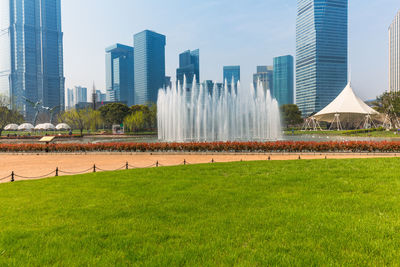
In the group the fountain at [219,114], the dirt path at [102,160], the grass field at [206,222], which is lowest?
the dirt path at [102,160]

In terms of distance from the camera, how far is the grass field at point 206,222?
3496 millimetres

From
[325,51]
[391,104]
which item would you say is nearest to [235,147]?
[391,104]

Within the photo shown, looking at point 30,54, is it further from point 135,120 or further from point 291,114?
point 291,114

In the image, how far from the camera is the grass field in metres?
3.50

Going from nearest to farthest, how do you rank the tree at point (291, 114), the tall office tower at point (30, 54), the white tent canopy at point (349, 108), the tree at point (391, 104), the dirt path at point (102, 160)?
the dirt path at point (102, 160)
the tree at point (391, 104)
the white tent canopy at point (349, 108)
the tree at point (291, 114)
the tall office tower at point (30, 54)

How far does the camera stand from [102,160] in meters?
16.6

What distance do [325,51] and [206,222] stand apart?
158 meters

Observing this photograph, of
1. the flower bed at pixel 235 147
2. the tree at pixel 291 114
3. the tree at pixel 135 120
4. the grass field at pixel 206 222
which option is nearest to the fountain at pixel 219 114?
the flower bed at pixel 235 147

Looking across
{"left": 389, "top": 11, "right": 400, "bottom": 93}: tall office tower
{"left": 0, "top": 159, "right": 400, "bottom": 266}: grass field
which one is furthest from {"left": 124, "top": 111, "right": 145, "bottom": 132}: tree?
{"left": 389, "top": 11, "right": 400, "bottom": 93}: tall office tower

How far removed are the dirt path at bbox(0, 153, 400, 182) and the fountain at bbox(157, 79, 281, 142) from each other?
42.1 ft

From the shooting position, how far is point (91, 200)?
643 centimetres

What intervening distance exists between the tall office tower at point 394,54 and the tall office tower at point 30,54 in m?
194

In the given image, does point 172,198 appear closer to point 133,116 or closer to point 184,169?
point 184,169

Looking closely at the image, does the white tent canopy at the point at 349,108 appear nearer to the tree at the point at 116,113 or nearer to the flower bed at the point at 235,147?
the flower bed at the point at 235,147
